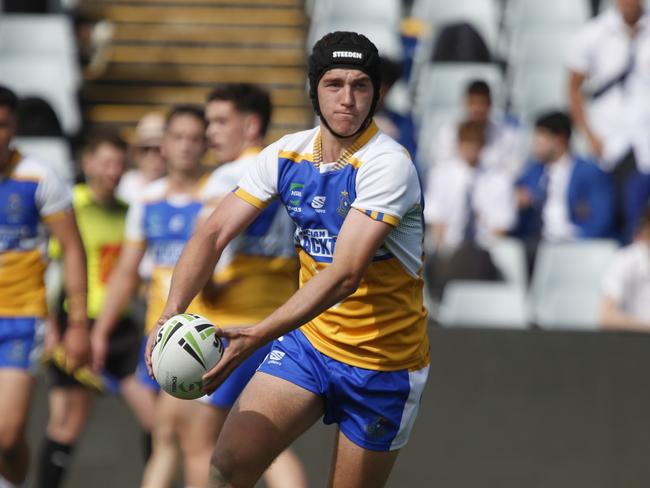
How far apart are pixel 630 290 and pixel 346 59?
14.4 ft

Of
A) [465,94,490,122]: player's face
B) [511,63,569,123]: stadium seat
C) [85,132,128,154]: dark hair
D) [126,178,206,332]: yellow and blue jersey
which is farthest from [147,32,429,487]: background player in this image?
[511,63,569,123]: stadium seat

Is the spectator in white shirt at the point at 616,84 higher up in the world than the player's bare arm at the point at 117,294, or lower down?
higher up

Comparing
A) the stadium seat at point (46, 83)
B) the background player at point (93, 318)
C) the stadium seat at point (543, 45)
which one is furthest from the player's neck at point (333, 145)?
the stadium seat at point (543, 45)

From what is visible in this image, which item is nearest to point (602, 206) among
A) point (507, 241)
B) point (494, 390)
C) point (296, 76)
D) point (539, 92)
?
point (507, 241)

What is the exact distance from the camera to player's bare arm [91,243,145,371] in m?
7.40

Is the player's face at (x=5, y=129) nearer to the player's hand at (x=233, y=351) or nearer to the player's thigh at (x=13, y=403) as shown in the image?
the player's thigh at (x=13, y=403)

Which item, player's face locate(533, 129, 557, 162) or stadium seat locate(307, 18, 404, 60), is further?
stadium seat locate(307, 18, 404, 60)

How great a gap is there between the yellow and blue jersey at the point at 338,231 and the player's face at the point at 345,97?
0.37 ft

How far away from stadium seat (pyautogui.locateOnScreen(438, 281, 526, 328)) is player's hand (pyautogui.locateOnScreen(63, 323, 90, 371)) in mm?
2616

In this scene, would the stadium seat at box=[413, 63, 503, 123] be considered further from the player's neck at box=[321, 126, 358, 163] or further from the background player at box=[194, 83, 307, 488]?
the player's neck at box=[321, 126, 358, 163]

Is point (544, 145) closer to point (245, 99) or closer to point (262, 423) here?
point (245, 99)

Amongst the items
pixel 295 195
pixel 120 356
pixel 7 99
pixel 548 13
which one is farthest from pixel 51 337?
pixel 548 13

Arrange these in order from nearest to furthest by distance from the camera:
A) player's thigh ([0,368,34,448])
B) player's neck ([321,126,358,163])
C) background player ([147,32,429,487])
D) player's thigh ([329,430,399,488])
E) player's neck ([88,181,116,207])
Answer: background player ([147,32,429,487]) < player's neck ([321,126,358,163]) < player's thigh ([329,430,399,488]) < player's thigh ([0,368,34,448]) < player's neck ([88,181,116,207])

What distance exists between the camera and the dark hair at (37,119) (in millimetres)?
11383
